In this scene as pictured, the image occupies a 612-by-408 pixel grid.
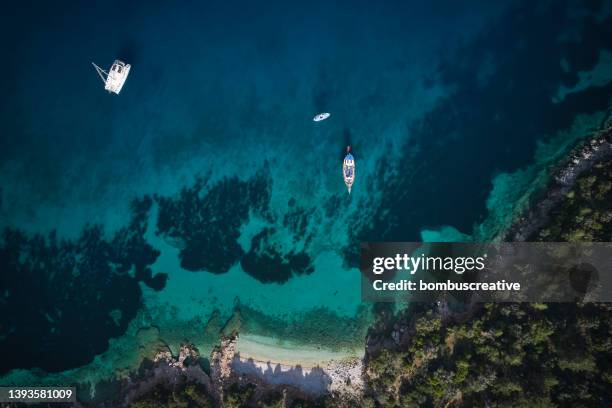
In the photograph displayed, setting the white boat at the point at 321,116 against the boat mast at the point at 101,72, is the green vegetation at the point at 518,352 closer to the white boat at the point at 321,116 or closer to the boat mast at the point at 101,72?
the white boat at the point at 321,116

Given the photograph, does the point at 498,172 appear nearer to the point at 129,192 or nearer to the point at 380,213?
the point at 380,213

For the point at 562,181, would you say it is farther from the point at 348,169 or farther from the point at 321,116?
the point at 321,116

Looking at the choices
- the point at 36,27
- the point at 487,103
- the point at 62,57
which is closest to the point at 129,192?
the point at 62,57

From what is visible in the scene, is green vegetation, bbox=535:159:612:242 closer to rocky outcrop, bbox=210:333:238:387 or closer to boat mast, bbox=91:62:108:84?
rocky outcrop, bbox=210:333:238:387

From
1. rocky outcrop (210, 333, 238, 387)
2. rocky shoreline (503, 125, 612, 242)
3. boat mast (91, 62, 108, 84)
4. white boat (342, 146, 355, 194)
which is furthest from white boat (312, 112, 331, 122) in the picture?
rocky outcrop (210, 333, 238, 387)

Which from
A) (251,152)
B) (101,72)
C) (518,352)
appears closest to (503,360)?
(518,352)
